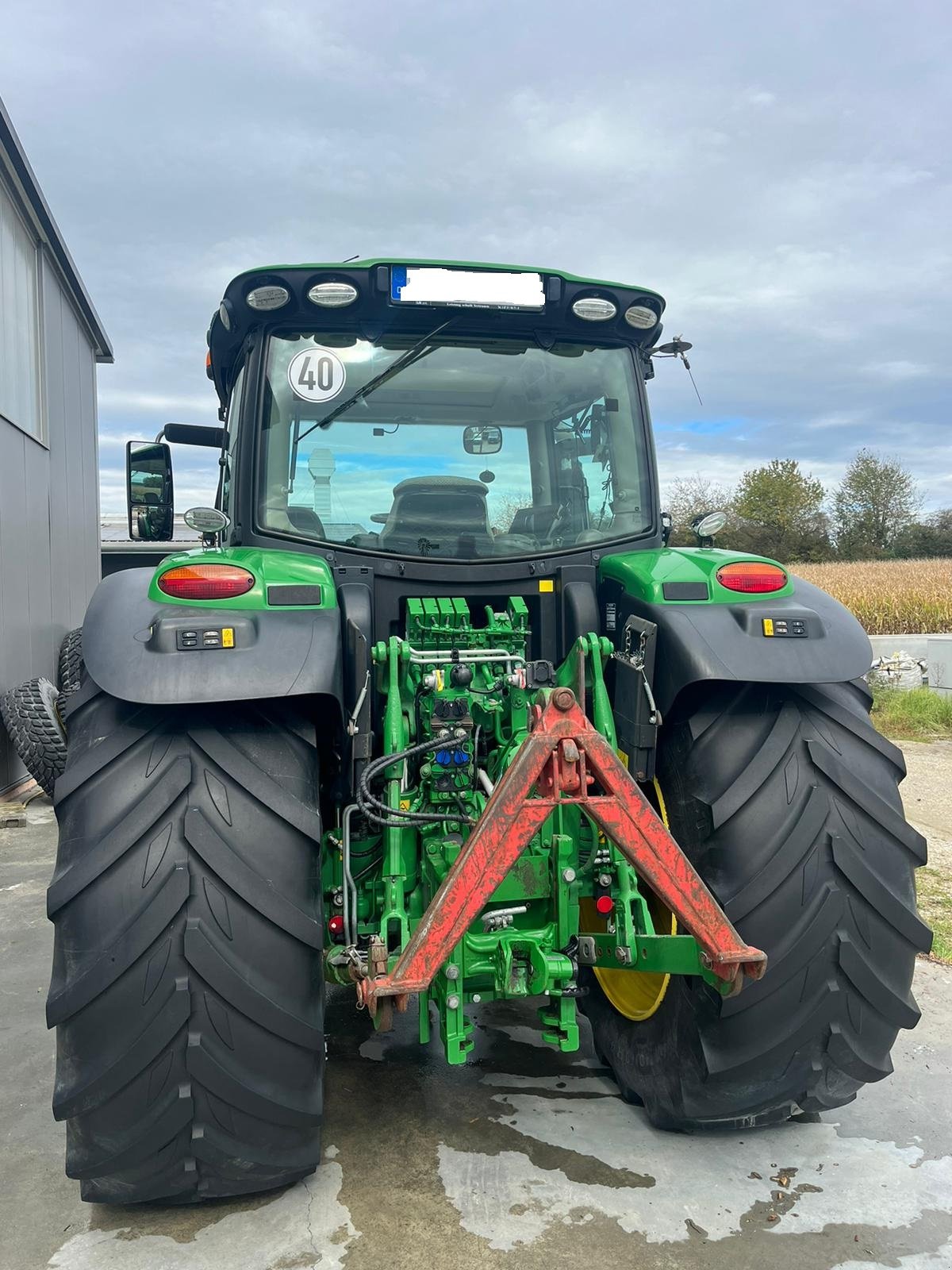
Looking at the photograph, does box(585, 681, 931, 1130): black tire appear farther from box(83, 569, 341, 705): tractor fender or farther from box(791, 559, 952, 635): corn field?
box(791, 559, 952, 635): corn field

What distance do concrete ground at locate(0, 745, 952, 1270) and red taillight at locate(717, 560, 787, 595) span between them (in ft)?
5.01

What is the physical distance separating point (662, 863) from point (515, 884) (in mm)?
481

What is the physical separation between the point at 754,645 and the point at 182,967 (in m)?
1.59

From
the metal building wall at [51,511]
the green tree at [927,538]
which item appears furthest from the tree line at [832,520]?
the metal building wall at [51,511]

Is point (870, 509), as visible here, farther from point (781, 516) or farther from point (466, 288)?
point (466, 288)

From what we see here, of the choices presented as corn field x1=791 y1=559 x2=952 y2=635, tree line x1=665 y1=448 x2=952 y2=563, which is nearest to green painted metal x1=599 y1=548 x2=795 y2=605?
corn field x1=791 y1=559 x2=952 y2=635

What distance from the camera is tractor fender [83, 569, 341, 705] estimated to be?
2.20 m

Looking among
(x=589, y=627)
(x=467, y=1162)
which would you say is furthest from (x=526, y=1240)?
(x=589, y=627)

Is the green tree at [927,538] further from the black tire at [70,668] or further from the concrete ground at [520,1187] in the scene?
the concrete ground at [520,1187]

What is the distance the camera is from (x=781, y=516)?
1649 inches

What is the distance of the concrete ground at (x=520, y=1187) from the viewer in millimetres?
2174

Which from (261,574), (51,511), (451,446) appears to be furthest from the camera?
(51,511)

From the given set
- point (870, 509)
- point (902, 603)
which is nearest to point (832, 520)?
point (870, 509)

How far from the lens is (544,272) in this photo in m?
2.98
